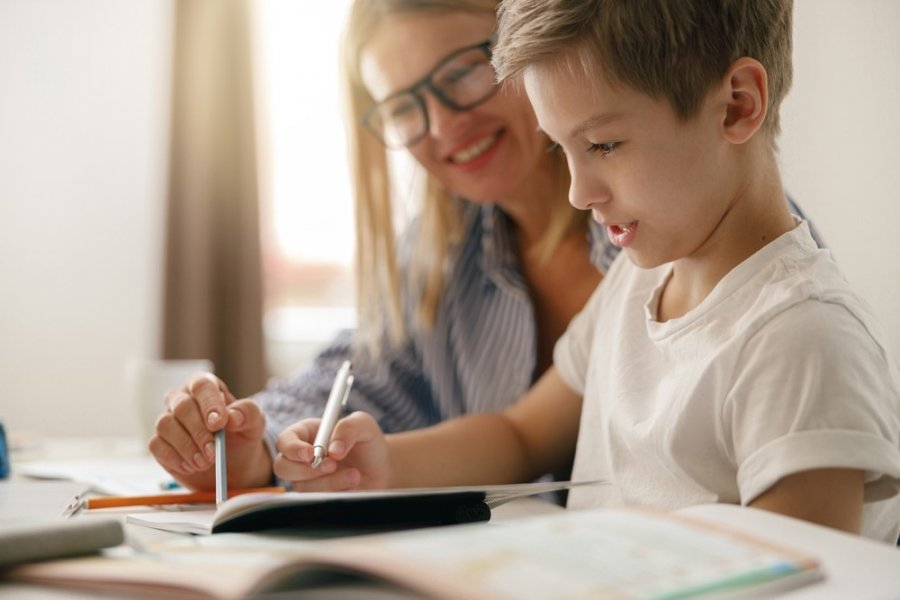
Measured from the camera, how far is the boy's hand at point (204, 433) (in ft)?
3.25

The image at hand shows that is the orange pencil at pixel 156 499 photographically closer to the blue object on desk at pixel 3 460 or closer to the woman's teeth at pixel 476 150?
the blue object on desk at pixel 3 460

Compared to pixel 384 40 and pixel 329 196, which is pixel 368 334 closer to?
pixel 384 40

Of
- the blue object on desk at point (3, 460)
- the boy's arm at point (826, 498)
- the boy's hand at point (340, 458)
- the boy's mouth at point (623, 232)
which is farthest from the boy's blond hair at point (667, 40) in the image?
the blue object on desk at point (3, 460)

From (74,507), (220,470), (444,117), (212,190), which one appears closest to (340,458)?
(220,470)

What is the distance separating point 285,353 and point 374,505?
250 cm

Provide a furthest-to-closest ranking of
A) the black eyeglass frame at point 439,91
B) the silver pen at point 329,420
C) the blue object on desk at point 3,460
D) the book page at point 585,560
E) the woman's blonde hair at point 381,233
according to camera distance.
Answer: the woman's blonde hair at point 381,233
the black eyeglass frame at point 439,91
the blue object on desk at point 3,460
the silver pen at point 329,420
the book page at point 585,560

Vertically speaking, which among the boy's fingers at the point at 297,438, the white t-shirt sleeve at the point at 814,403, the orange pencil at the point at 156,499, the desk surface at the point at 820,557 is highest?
the white t-shirt sleeve at the point at 814,403

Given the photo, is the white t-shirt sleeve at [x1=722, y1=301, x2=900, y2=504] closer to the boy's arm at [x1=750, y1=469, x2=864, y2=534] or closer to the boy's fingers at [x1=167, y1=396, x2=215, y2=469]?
the boy's arm at [x1=750, y1=469, x2=864, y2=534]

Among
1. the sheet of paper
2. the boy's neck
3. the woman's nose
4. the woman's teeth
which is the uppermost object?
the woman's nose

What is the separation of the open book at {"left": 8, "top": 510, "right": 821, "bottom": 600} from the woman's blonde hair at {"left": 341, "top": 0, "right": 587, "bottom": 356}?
93 cm

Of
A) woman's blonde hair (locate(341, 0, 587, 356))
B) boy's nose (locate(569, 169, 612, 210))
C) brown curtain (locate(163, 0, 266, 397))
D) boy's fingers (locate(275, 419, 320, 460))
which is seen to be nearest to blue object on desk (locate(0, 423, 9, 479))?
boy's fingers (locate(275, 419, 320, 460))

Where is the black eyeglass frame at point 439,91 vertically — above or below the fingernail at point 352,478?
above

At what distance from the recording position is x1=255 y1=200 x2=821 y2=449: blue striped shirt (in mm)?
1398

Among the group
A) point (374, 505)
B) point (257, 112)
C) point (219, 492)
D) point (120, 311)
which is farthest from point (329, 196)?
point (374, 505)
